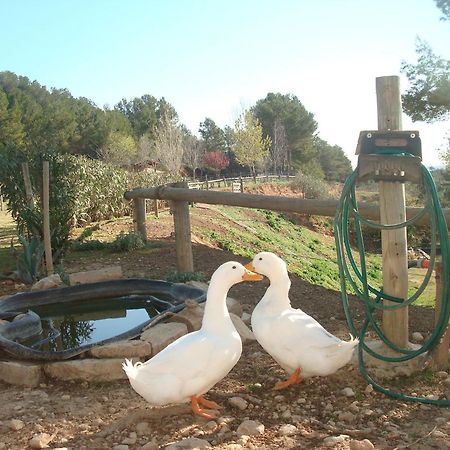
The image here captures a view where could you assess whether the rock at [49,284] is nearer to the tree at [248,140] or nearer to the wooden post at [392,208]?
the wooden post at [392,208]

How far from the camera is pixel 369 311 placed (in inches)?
127

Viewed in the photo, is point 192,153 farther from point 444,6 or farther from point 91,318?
point 91,318

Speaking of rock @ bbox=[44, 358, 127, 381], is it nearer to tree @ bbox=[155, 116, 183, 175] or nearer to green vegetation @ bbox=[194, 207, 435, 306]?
green vegetation @ bbox=[194, 207, 435, 306]

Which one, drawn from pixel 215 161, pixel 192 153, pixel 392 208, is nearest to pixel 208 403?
pixel 392 208

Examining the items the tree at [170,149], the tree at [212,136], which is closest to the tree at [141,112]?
the tree at [212,136]

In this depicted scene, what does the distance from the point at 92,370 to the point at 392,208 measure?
222cm

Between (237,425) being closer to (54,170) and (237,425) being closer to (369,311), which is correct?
(369,311)

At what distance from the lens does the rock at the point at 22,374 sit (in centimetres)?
352

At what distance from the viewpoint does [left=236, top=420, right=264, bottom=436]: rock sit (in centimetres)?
259

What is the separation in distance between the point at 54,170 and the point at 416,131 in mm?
6074

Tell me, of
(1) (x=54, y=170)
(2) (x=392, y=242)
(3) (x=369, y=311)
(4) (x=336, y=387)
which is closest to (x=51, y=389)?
(4) (x=336, y=387)

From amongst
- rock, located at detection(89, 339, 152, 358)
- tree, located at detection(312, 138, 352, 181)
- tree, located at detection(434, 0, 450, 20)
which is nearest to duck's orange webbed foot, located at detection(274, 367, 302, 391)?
rock, located at detection(89, 339, 152, 358)

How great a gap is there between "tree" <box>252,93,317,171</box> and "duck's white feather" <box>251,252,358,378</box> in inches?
1730

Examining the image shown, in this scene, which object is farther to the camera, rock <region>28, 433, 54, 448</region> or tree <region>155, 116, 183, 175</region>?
tree <region>155, 116, 183, 175</region>
